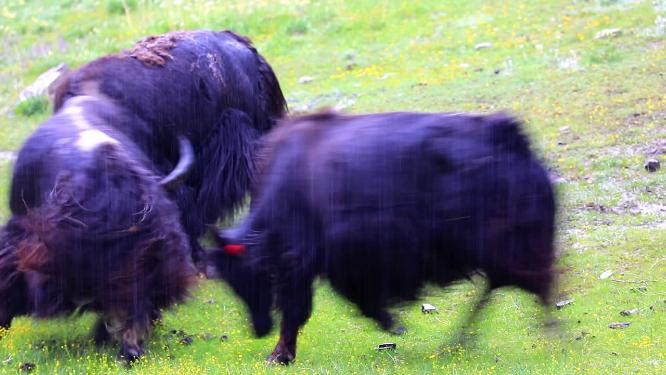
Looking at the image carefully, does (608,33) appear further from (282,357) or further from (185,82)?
(282,357)

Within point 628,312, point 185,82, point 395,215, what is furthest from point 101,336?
point 628,312

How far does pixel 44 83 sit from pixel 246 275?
41.4 feet

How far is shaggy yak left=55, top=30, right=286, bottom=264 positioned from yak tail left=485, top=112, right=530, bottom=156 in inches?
122

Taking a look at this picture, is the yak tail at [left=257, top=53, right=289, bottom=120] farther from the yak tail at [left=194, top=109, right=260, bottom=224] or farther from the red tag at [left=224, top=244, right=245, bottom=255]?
the red tag at [left=224, top=244, right=245, bottom=255]

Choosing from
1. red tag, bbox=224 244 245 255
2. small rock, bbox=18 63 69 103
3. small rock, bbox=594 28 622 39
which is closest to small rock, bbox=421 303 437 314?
red tag, bbox=224 244 245 255

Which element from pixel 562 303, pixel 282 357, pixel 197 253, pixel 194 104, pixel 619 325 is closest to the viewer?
pixel 282 357

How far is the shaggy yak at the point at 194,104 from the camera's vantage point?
8367 mm

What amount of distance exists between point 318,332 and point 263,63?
9.82 feet

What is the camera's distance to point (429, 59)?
17.0m

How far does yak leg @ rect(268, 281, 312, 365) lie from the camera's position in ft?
21.4

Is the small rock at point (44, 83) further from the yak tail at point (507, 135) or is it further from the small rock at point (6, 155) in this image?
the yak tail at point (507, 135)

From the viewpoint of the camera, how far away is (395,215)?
20.0ft

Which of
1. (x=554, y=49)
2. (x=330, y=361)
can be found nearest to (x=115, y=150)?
(x=330, y=361)

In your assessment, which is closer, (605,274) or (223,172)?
(605,274)
